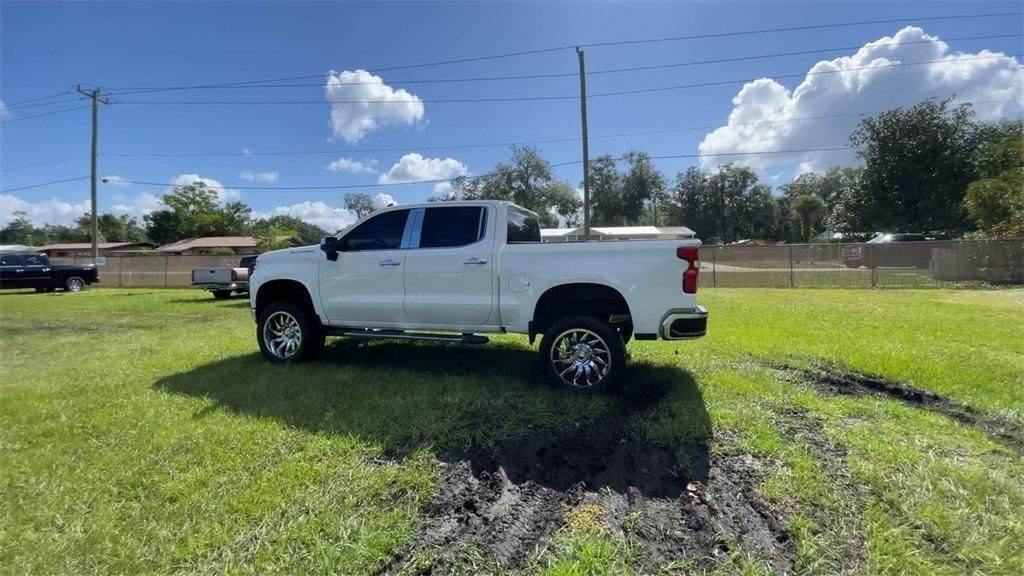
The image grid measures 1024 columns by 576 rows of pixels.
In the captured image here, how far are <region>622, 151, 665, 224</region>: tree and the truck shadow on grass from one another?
166ft

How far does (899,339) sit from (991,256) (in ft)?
43.7

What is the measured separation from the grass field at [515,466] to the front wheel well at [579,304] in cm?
69

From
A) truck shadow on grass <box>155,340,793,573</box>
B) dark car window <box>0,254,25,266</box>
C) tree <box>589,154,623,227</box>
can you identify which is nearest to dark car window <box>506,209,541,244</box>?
truck shadow on grass <box>155,340,793,573</box>

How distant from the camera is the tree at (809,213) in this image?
59.5m

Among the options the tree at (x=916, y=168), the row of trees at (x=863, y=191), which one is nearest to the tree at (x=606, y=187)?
the row of trees at (x=863, y=191)

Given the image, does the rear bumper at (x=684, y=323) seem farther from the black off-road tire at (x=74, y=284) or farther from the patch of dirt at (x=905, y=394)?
the black off-road tire at (x=74, y=284)

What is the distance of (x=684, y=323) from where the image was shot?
420 cm

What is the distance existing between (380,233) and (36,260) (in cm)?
2339

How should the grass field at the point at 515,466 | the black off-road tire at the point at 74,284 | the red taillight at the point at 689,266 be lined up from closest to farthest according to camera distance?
the grass field at the point at 515,466
the red taillight at the point at 689,266
the black off-road tire at the point at 74,284

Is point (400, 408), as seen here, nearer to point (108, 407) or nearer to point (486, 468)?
point (486, 468)

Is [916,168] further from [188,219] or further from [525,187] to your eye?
[188,219]

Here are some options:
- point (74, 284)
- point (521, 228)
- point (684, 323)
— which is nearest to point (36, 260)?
point (74, 284)

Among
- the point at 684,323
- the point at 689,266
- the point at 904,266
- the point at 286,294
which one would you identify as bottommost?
the point at 684,323

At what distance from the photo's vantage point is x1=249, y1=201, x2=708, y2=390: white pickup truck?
4.27m
